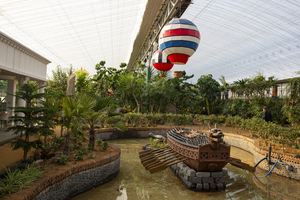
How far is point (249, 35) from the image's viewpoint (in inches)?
425

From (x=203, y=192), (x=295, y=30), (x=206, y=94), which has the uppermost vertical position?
(x=295, y=30)

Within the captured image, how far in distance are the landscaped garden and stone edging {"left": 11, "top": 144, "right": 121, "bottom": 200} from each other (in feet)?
0.44

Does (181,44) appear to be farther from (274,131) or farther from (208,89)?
(208,89)

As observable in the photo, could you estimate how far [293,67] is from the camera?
12.3 m

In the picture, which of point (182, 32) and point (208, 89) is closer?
point (182, 32)

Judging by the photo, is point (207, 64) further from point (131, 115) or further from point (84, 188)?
point (84, 188)

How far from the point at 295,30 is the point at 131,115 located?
8577mm

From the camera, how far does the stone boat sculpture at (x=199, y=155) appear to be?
4.32 meters

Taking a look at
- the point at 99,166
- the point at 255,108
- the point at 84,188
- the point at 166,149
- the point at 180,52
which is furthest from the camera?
the point at 255,108

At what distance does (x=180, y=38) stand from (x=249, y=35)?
24.9 feet

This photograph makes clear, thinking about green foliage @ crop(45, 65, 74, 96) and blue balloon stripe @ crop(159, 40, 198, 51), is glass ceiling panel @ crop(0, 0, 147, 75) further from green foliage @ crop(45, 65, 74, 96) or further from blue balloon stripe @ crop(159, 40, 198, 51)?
blue balloon stripe @ crop(159, 40, 198, 51)

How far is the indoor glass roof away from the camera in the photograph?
775 cm

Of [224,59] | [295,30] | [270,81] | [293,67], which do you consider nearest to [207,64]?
[224,59]

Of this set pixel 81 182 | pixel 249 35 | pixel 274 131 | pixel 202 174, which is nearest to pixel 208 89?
pixel 249 35
